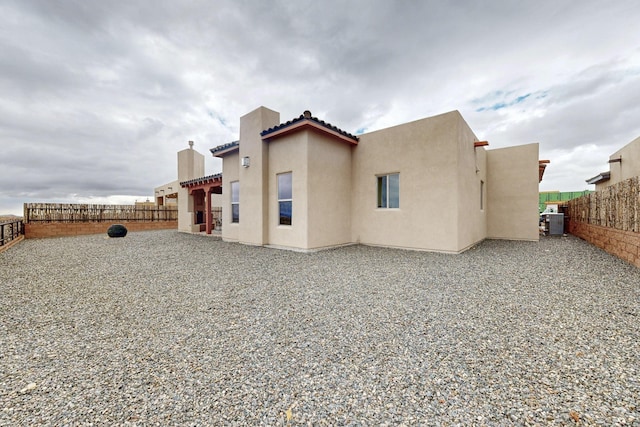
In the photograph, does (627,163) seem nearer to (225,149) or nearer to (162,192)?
(225,149)

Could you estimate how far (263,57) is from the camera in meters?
9.14

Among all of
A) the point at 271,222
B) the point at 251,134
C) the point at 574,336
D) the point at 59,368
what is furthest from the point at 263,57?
the point at 574,336

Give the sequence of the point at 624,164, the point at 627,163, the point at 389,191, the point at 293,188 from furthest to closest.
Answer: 1. the point at 624,164
2. the point at 627,163
3. the point at 389,191
4. the point at 293,188

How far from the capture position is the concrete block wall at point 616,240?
599 cm

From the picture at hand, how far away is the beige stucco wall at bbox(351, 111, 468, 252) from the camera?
781 centimetres

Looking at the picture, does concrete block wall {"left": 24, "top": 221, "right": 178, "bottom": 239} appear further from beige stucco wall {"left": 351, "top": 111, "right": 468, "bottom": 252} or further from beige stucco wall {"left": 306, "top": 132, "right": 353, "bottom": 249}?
beige stucco wall {"left": 351, "top": 111, "right": 468, "bottom": 252}

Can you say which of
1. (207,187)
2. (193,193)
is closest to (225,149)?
(207,187)

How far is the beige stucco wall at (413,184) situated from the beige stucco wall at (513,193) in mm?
5727

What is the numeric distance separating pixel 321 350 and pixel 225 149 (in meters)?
10.8

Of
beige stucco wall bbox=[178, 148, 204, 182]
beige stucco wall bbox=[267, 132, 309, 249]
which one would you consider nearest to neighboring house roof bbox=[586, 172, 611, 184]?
beige stucco wall bbox=[267, 132, 309, 249]

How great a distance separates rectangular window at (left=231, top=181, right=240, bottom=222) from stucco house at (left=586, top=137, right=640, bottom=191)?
17582 millimetres

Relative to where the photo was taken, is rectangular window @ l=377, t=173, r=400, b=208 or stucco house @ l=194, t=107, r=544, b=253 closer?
stucco house @ l=194, t=107, r=544, b=253

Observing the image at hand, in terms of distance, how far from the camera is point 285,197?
8.91m

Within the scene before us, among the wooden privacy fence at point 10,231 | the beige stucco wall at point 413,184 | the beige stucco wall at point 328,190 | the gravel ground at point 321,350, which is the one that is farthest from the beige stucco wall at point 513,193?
the wooden privacy fence at point 10,231
